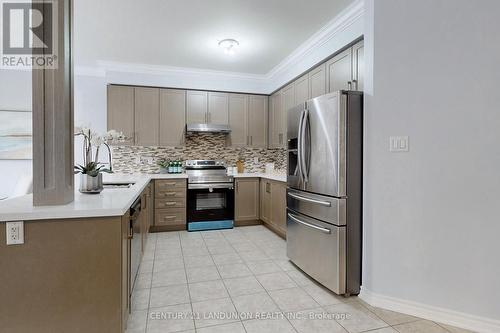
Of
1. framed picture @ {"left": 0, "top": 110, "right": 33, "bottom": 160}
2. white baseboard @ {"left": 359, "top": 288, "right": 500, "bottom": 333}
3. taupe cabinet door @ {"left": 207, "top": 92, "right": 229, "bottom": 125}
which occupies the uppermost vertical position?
taupe cabinet door @ {"left": 207, "top": 92, "right": 229, "bottom": 125}

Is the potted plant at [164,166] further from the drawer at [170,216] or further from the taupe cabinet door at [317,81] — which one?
the taupe cabinet door at [317,81]

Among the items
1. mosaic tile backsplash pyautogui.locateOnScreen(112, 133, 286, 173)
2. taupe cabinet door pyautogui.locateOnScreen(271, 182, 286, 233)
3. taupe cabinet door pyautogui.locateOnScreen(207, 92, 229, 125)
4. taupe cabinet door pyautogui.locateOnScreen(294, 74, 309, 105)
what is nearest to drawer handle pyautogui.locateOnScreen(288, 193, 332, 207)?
taupe cabinet door pyautogui.locateOnScreen(271, 182, 286, 233)

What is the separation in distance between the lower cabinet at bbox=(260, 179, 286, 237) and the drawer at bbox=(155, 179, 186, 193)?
1273 mm

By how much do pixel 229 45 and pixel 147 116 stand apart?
1.84 m

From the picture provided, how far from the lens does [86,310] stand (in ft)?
5.07

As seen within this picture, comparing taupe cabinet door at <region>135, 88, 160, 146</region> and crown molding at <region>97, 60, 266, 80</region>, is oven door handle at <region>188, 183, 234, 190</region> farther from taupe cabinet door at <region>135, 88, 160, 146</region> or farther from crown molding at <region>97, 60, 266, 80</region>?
crown molding at <region>97, 60, 266, 80</region>

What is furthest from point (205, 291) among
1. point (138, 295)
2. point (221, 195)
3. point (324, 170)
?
point (221, 195)

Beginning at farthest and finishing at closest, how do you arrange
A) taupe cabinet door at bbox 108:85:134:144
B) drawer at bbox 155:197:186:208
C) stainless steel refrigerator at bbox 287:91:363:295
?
taupe cabinet door at bbox 108:85:134:144 → drawer at bbox 155:197:186:208 → stainless steel refrigerator at bbox 287:91:363:295

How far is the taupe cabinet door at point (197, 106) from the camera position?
15.6 ft

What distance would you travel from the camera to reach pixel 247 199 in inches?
184

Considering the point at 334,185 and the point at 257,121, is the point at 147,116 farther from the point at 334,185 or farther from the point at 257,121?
the point at 334,185

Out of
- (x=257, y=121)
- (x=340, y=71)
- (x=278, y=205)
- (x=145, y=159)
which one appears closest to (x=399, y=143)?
(x=340, y=71)

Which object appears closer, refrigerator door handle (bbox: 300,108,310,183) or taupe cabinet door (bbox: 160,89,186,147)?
refrigerator door handle (bbox: 300,108,310,183)

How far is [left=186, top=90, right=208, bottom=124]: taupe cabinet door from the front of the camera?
4.74 meters
